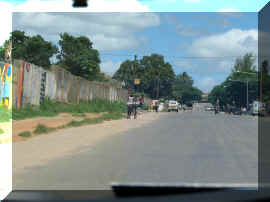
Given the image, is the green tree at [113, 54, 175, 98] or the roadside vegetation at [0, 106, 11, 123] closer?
the roadside vegetation at [0, 106, 11, 123]

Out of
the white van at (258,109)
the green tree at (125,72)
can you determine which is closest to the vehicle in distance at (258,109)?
the white van at (258,109)

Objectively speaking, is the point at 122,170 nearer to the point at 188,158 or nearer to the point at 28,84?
the point at 188,158

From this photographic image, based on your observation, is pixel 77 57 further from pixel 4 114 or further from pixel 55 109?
pixel 4 114

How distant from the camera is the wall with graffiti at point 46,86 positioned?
875 inches

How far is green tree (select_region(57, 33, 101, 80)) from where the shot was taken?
206 ft

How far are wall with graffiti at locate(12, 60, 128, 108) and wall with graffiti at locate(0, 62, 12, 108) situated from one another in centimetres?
52

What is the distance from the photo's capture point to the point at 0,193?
21.7ft

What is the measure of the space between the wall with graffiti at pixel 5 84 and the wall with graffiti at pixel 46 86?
52 centimetres

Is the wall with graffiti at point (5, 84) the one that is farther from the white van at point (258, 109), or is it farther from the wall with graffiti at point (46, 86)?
the white van at point (258, 109)

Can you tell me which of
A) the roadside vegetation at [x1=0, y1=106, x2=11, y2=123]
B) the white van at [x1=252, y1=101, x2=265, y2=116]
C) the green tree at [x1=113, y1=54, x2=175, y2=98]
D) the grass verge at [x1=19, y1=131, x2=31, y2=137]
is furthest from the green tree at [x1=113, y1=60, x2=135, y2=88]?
the grass verge at [x1=19, y1=131, x2=31, y2=137]

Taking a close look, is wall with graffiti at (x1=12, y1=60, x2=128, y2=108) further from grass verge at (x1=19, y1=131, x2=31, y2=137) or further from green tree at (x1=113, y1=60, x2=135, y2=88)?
green tree at (x1=113, y1=60, x2=135, y2=88)

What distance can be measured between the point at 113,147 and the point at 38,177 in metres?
5.01

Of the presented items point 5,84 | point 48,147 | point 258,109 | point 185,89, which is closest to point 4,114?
point 5,84

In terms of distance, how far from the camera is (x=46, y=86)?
90.0 feet
